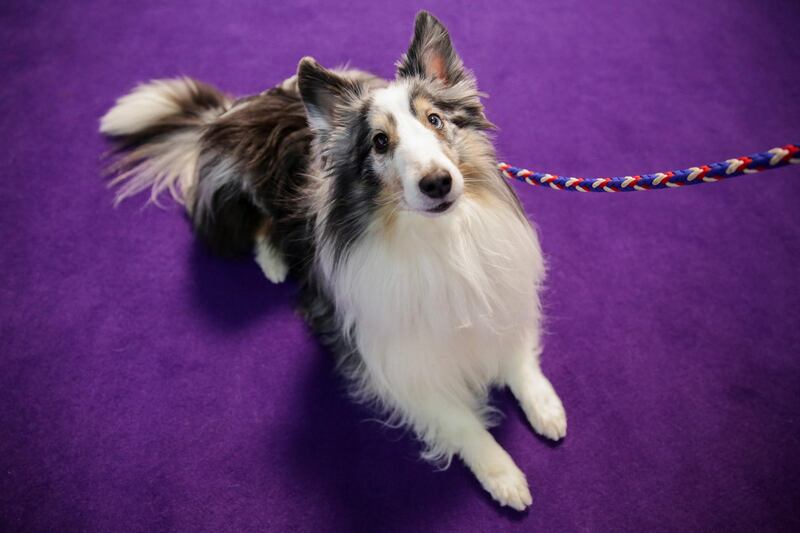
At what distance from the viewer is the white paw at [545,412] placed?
1.88 meters

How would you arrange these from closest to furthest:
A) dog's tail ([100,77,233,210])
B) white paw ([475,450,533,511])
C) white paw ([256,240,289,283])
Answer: white paw ([475,450,533,511]) < white paw ([256,240,289,283]) < dog's tail ([100,77,233,210])

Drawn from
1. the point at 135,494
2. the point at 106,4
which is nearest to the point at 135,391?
the point at 135,494

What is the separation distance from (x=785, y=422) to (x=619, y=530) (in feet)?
2.88

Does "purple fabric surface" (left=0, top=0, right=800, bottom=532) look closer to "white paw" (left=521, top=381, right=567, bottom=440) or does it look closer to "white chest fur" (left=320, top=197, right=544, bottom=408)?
"white paw" (left=521, top=381, right=567, bottom=440)

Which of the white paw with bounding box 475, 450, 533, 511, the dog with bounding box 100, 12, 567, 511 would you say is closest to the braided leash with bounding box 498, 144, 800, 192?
the dog with bounding box 100, 12, 567, 511

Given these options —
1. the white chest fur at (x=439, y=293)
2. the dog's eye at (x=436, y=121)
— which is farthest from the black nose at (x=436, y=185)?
the dog's eye at (x=436, y=121)

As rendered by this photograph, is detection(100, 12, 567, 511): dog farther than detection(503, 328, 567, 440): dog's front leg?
No

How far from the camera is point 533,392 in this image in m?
1.92

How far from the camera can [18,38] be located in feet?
12.2

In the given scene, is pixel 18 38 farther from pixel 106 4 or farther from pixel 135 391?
pixel 135 391

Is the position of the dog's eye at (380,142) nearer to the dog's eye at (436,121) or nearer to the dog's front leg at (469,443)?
the dog's eye at (436,121)

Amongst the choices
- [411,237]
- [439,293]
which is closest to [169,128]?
[411,237]

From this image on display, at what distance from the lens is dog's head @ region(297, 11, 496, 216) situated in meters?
1.36

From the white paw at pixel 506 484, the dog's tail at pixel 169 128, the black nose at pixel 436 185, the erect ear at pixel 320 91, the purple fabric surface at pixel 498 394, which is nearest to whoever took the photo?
the black nose at pixel 436 185
